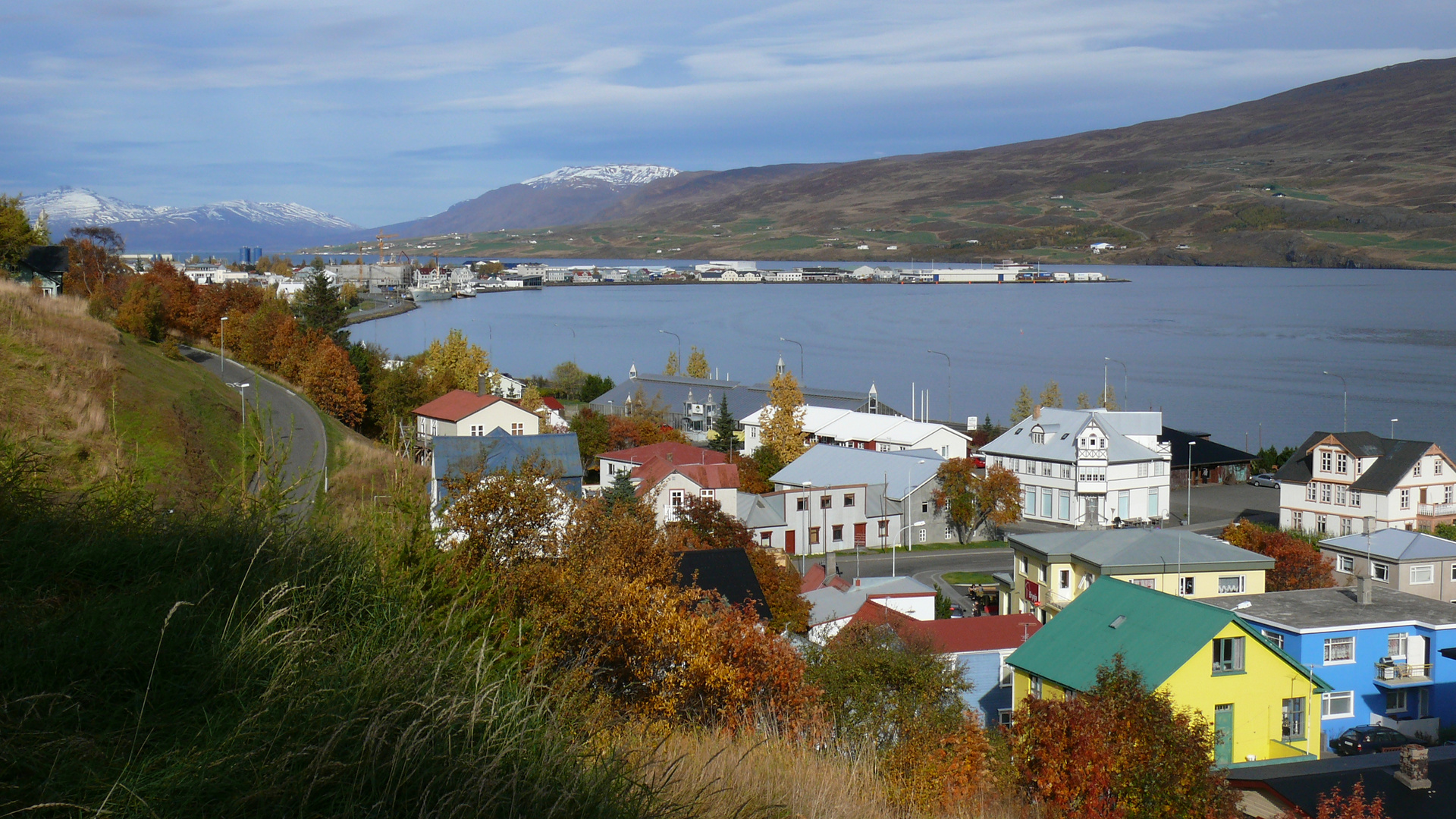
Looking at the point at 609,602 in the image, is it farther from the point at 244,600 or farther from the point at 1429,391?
the point at 1429,391

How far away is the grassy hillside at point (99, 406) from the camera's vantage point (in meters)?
5.43

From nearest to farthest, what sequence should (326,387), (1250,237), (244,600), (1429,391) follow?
(244,600) → (326,387) → (1429,391) → (1250,237)

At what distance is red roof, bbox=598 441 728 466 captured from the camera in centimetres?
1817

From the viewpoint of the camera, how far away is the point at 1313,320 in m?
58.9

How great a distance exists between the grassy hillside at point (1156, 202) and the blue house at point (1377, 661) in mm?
108232

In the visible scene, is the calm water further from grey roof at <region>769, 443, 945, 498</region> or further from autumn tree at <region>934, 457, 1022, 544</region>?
grey roof at <region>769, 443, 945, 498</region>

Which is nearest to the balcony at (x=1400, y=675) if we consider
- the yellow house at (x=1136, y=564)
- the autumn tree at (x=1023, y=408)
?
the yellow house at (x=1136, y=564)

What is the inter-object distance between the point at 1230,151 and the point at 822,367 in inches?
4754

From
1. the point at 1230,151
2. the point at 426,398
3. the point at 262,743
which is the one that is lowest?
the point at 426,398

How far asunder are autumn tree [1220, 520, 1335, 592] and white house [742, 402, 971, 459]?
7594 mm

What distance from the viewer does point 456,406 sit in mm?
20891

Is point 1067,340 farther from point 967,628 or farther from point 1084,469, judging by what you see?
point 967,628

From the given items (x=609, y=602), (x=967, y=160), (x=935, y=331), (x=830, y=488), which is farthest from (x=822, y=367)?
(x=967, y=160)

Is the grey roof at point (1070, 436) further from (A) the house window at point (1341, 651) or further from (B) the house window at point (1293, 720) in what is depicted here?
(B) the house window at point (1293, 720)
